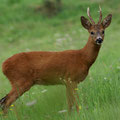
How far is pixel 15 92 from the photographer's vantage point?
16.0ft

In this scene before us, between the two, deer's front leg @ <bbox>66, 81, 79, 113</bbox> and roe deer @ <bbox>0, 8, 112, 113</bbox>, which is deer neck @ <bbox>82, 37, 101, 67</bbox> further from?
deer's front leg @ <bbox>66, 81, 79, 113</bbox>

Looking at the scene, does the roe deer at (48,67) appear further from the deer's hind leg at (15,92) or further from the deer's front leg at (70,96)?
the deer's front leg at (70,96)

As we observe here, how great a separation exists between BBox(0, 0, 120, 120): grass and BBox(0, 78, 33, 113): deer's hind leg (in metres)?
0.10

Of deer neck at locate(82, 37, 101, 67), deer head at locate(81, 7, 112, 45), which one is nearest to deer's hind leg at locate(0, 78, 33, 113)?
deer neck at locate(82, 37, 101, 67)

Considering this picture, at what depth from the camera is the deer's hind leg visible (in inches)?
190

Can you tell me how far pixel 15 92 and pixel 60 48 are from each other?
6051 mm

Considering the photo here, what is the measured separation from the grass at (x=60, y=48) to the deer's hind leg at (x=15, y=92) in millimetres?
97

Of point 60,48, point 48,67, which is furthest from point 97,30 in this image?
point 60,48

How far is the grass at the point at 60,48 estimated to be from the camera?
387 centimetres

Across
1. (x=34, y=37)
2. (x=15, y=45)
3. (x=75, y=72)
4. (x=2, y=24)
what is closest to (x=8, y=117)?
(x=75, y=72)

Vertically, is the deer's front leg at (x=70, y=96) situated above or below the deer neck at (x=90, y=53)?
below

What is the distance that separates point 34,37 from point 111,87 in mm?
11341

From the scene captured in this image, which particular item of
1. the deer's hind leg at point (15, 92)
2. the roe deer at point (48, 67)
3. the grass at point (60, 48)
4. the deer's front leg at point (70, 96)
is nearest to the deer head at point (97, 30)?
the roe deer at point (48, 67)

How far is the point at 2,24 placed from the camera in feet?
56.1
